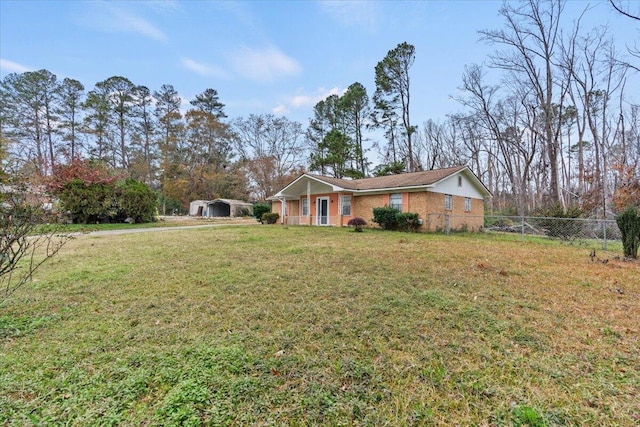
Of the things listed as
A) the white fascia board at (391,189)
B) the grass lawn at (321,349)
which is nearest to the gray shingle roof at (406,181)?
the white fascia board at (391,189)

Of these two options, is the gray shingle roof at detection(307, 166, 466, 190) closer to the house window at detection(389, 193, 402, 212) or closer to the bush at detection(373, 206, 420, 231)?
the house window at detection(389, 193, 402, 212)

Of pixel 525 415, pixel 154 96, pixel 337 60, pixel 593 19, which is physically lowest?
pixel 525 415

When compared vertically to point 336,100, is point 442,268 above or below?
below

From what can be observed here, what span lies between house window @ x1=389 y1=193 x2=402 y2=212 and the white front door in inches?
180

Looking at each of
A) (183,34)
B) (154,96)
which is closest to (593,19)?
(183,34)

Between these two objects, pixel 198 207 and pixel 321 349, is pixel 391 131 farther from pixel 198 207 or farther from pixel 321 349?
pixel 321 349

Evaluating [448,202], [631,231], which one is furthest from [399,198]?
[631,231]

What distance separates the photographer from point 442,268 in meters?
5.87

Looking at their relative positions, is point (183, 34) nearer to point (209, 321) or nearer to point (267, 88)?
point (267, 88)

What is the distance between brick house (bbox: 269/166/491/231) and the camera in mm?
14945

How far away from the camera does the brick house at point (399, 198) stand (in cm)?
1495

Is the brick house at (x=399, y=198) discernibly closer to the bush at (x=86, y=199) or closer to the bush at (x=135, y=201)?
the bush at (x=135, y=201)

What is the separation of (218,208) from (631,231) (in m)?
35.7

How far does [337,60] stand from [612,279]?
15336 mm
